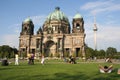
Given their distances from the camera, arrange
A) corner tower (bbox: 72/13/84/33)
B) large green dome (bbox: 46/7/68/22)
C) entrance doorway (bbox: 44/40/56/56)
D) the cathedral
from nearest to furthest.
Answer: the cathedral → corner tower (bbox: 72/13/84/33) → entrance doorway (bbox: 44/40/56/56) → large green dome (bbox: 46/7/68/22)

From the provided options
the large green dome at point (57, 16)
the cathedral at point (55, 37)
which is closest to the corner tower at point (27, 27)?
the cathedral at point (55, 37)

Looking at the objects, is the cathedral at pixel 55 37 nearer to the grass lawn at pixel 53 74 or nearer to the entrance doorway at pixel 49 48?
the entrance doorway at pixel 49 48

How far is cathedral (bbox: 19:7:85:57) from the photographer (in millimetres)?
103188

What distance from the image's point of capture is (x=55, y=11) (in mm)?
121500

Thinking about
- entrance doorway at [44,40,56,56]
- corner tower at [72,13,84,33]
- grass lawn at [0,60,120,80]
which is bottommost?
grass lawn at [0,60,120,80]

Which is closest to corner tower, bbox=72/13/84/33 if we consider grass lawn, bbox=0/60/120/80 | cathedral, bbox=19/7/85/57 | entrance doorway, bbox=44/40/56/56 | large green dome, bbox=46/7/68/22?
cathedral, bbox=19/7/85/57

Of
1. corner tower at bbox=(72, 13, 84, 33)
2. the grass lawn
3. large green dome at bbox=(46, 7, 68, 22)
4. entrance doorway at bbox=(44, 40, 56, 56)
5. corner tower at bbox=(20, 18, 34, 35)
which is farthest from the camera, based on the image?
large green dome at bbox=(46, 7, 68, 22)

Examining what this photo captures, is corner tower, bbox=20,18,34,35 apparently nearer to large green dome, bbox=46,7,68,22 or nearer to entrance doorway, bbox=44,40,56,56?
large green dome, bbox=46,7,68,22

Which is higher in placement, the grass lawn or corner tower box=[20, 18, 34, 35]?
corner tower box=[20, 18, 34, 35]

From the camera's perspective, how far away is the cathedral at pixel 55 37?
103 metres

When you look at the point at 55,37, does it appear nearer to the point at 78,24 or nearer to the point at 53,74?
the point at 78,24

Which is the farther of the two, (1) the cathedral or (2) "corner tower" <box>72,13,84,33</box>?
(2) "corner tower" <box>72,13,84,33</box>

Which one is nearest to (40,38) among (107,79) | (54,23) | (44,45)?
(44,45)

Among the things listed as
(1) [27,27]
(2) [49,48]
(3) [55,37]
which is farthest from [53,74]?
(1) [27,27]
